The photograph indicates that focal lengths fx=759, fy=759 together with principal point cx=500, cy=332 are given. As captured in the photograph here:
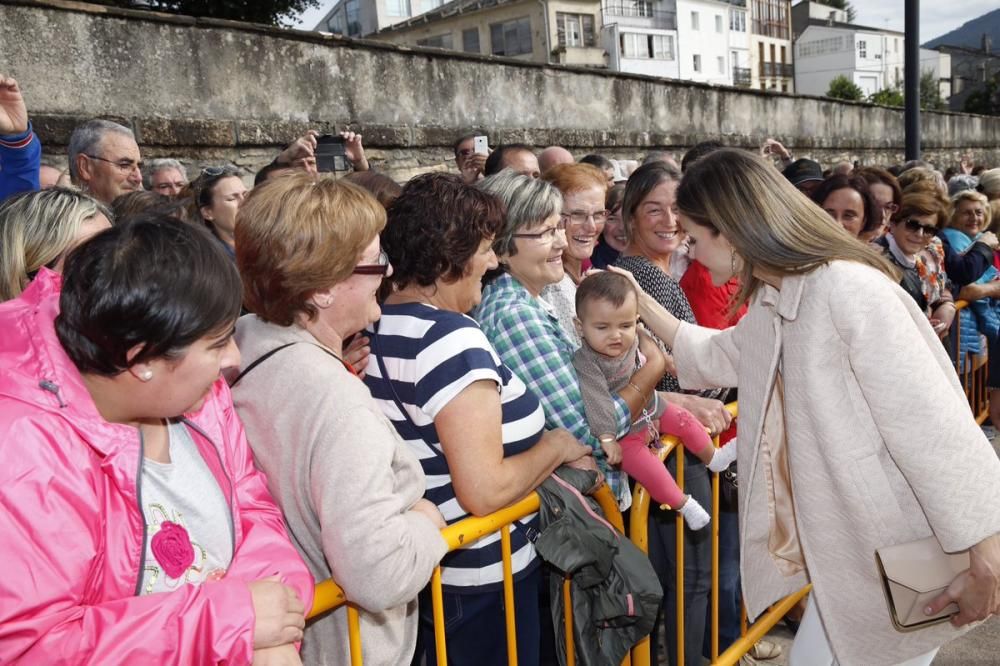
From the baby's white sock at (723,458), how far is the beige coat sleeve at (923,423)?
929mm

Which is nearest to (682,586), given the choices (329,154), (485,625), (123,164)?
(485,625)

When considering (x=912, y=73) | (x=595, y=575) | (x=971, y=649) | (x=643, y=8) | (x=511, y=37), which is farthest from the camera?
(x=643, y=8)

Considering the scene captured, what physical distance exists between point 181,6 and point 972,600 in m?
19.6

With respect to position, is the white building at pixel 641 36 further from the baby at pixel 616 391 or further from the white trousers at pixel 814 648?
the white trousers at pixel 814 648

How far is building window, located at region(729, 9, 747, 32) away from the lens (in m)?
57.0

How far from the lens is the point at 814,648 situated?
94.2 inches

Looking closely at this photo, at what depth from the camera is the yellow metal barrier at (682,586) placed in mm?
2604

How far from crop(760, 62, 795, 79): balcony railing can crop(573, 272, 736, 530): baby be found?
217 feet

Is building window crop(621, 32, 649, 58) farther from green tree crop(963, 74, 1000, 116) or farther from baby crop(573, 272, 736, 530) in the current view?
baby crop(573, 272, 736, 530)

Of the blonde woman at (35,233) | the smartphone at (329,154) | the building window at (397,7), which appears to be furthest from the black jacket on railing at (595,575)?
the building window at (397,7)

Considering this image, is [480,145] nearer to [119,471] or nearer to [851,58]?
[119,471]

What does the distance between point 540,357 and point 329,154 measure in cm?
347

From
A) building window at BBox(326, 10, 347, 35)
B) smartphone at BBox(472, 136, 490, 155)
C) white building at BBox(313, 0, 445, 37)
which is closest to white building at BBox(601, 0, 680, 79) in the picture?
white building at BBox(313, 0, 445, 37)

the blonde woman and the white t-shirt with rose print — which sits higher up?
the blonde woman
